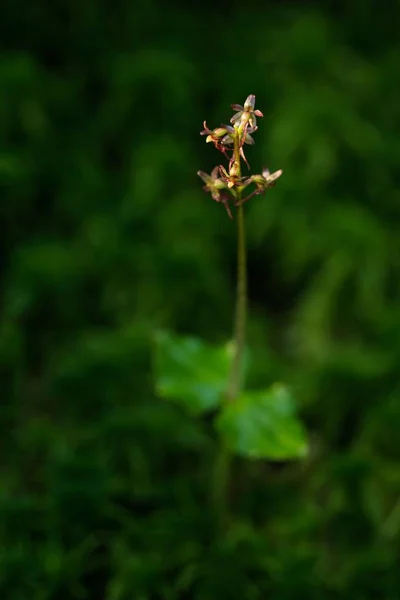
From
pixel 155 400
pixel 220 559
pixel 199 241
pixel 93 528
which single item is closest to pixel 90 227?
pixel 199 241

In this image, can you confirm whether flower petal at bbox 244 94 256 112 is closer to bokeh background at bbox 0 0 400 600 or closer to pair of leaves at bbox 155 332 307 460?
pair of leaves at bbox 155 332 307 460

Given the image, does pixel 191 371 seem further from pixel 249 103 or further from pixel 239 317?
pixel 249 103

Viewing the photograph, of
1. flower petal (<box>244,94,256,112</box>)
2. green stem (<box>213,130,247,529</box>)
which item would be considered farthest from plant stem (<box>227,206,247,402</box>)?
flower petal (<box>244,94,256,112</box>)

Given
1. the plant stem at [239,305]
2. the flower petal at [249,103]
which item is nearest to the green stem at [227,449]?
the plant stem at [239,305]

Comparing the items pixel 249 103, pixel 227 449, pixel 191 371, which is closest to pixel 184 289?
pixel 191 371

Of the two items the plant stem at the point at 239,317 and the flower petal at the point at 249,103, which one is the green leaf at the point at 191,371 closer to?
the plant stem at the point at 239,317

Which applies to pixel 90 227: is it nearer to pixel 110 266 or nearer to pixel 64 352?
pixel 110 266
